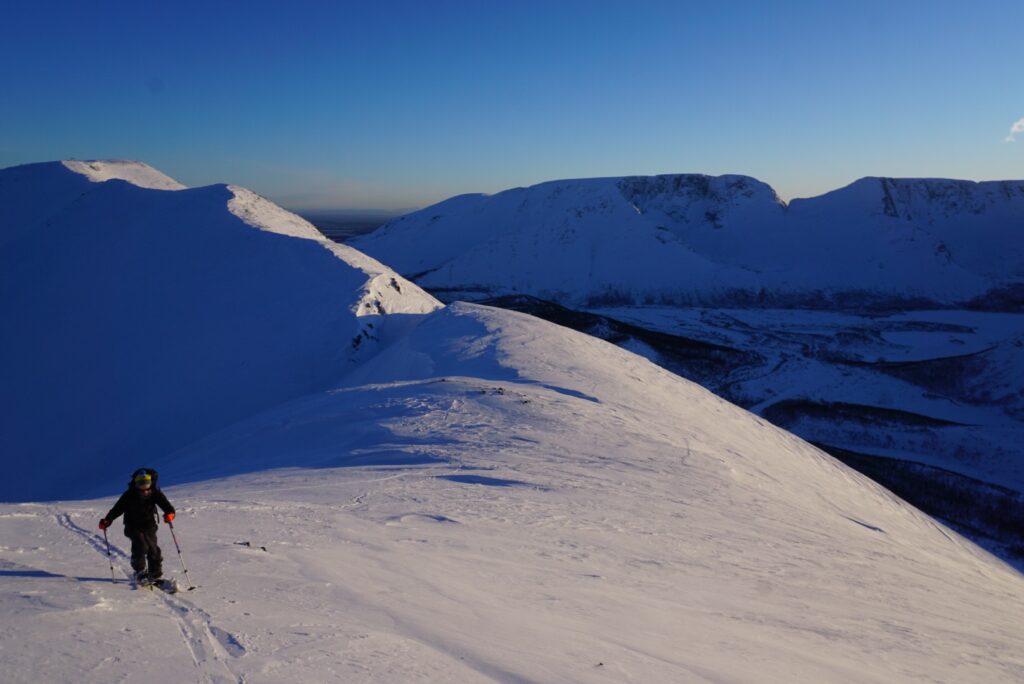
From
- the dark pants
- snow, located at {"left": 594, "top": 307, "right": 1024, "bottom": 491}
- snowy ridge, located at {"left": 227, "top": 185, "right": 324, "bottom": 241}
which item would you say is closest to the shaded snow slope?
snowy ridge, located at {"left": 227, "top": 185, "right": 324, "bottom": 241}

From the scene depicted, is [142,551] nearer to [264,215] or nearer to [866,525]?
[866,525]

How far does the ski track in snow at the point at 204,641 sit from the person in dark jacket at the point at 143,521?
279mm

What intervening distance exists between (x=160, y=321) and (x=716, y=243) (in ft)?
404

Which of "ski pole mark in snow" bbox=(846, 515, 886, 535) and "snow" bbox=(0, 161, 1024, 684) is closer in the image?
"snow" bbox=(0, 161, 1024, 684)

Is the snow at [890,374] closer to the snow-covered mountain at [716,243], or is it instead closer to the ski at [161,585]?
the snow-covered mountain at [716,243]

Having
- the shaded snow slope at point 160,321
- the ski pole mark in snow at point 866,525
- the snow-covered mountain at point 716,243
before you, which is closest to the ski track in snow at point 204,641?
the ski pole mark in snow at point 866,525

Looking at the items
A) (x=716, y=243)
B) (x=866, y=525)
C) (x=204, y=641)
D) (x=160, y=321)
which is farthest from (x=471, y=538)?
(x=716, y=243)

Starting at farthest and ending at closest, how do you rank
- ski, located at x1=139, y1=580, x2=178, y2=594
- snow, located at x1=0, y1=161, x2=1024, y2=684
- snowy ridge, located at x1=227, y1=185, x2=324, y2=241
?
1. snowy ridge, located at x1=227, y1=185, x2=324, y2=241
2. ski, located at x1=139, y1=580, x2=178, y2=594
3. snow, located at x1=0, y1=161, x2=1024, y2=684

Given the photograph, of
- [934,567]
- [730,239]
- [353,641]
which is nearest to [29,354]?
[353,641]

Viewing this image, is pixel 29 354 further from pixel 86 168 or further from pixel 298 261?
pixel 86 168

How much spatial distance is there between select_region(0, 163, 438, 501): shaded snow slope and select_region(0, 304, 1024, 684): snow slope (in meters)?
9.99

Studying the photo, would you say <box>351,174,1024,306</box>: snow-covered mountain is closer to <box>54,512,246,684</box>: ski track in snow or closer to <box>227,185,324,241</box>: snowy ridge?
<box>227,185,324,241</box>: snowy ridge

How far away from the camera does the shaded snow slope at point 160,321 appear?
84.1ft

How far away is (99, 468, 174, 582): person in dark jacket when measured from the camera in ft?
21.1
